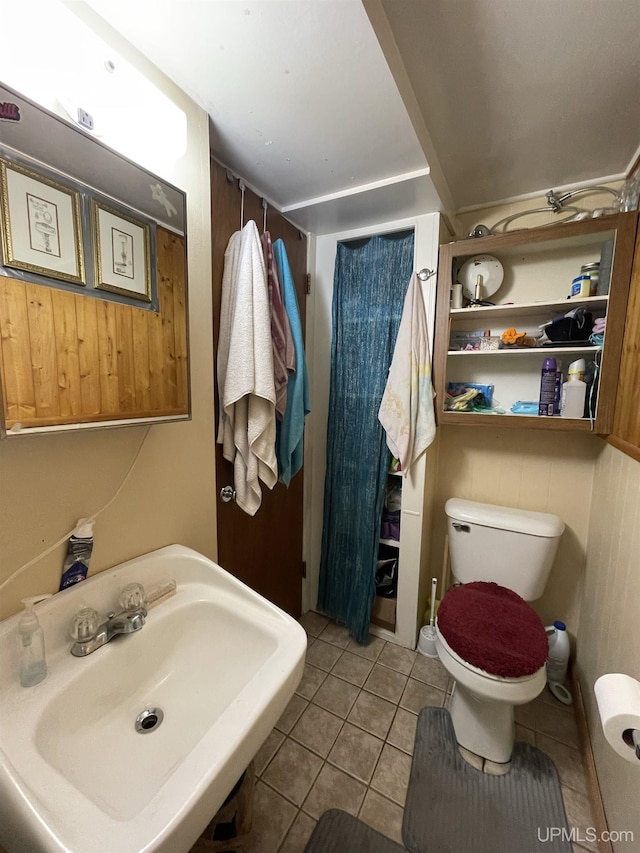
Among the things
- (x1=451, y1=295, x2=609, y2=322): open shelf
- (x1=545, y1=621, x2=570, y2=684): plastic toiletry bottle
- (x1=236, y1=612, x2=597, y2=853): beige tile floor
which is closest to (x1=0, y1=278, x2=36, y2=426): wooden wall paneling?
(x1=236, y1=612, x2=597, y2=853): beige tile floor

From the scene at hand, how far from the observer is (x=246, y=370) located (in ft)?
3.47

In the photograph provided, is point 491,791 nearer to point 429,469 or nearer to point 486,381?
point 429,469

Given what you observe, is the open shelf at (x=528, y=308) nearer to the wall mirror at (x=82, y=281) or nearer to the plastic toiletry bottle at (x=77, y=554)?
the wall mirror at (x=82, y=281)

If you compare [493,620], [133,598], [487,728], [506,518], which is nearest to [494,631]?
[493,620]

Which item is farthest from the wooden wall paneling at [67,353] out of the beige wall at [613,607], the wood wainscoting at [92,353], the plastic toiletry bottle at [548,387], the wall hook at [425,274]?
the plastic toiletry bottle at [548,387]

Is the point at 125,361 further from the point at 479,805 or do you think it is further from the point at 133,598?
the point at 479,805

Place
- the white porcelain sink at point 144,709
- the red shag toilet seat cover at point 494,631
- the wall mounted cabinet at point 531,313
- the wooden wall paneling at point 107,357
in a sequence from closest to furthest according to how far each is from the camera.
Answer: the white porcelain sink at point 144,709 < the wooden wall paneling at point 107,357 < the red shag toilet seat cover at point 494,631 < the wall mounted cabinet at point 531,313

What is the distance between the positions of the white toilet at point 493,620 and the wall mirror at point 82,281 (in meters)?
1.27

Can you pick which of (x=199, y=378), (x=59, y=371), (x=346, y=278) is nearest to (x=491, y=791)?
(x=199, y=378)

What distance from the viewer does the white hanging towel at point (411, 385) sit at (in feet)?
4.86

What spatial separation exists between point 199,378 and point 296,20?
0.84 m

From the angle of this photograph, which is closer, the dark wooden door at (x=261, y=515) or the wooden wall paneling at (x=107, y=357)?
the wooden wall paneling at (x=107, y=357)

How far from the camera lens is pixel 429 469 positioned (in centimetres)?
163

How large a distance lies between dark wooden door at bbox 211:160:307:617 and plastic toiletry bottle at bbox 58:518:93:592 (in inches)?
19.1
